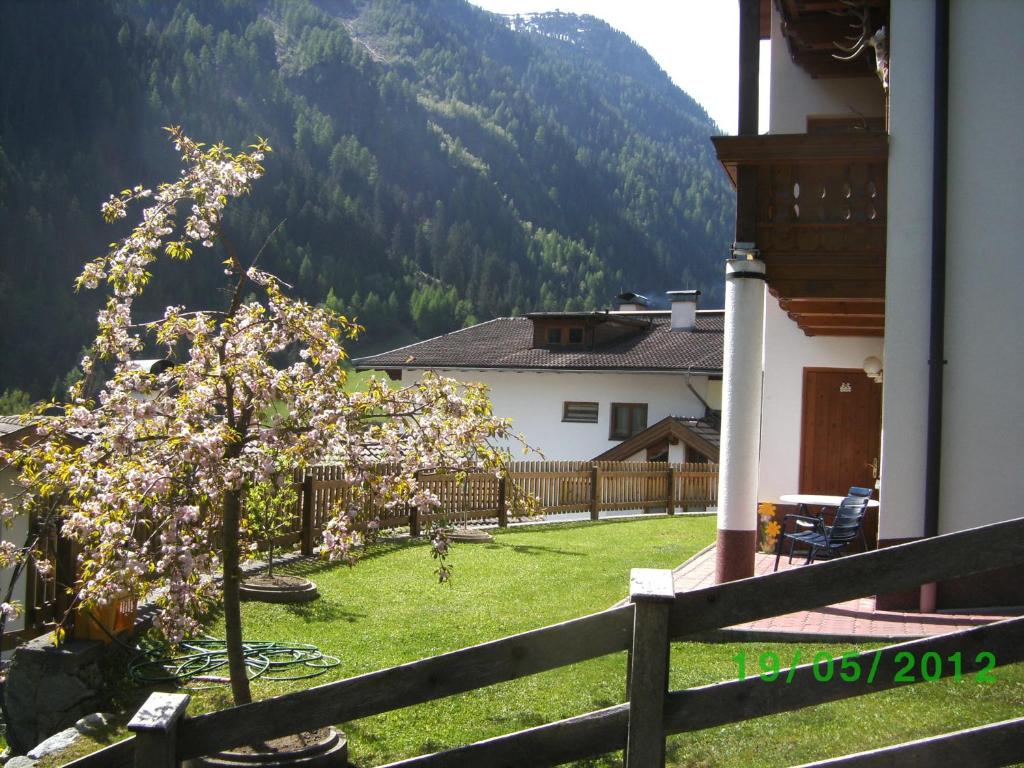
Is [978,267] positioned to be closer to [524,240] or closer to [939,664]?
[939,664]

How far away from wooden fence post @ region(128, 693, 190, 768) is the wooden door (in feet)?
36.0

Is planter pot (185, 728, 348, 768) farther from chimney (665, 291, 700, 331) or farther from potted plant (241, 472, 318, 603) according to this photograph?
chimney (665, 291, 700, 331)

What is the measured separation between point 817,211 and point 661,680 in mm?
6869

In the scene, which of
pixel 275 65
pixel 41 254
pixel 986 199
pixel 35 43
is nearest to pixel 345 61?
pixel 275 65

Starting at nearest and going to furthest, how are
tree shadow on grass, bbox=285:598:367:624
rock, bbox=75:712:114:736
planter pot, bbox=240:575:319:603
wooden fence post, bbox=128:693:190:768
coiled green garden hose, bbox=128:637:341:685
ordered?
wooden fence post, bbox=128:693:190:768
rock, bbox=75:712:114:736
coiled green garden hose, bbox=128:637:341:685
tree shadow on grass, bbox=285:598:367:624
planter pot, bbox=240:575:319:603

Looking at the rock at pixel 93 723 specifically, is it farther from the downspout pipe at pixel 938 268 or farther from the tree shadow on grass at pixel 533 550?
the tree shadow on grass at pixel 533 550

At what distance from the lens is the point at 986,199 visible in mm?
8617

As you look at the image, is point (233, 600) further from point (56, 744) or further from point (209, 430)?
point (56, 744)

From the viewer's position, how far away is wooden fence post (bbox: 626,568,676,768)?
332cm

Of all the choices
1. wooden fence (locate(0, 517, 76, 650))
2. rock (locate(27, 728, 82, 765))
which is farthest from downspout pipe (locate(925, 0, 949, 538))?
wooden fence (locate(0, 517, 76, 650))

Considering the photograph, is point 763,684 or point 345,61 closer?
point 763,684

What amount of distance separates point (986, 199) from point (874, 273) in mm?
1125

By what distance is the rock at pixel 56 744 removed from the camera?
5676 mm

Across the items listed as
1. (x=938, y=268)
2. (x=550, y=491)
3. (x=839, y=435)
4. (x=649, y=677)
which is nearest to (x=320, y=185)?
(x=550, y=491)
